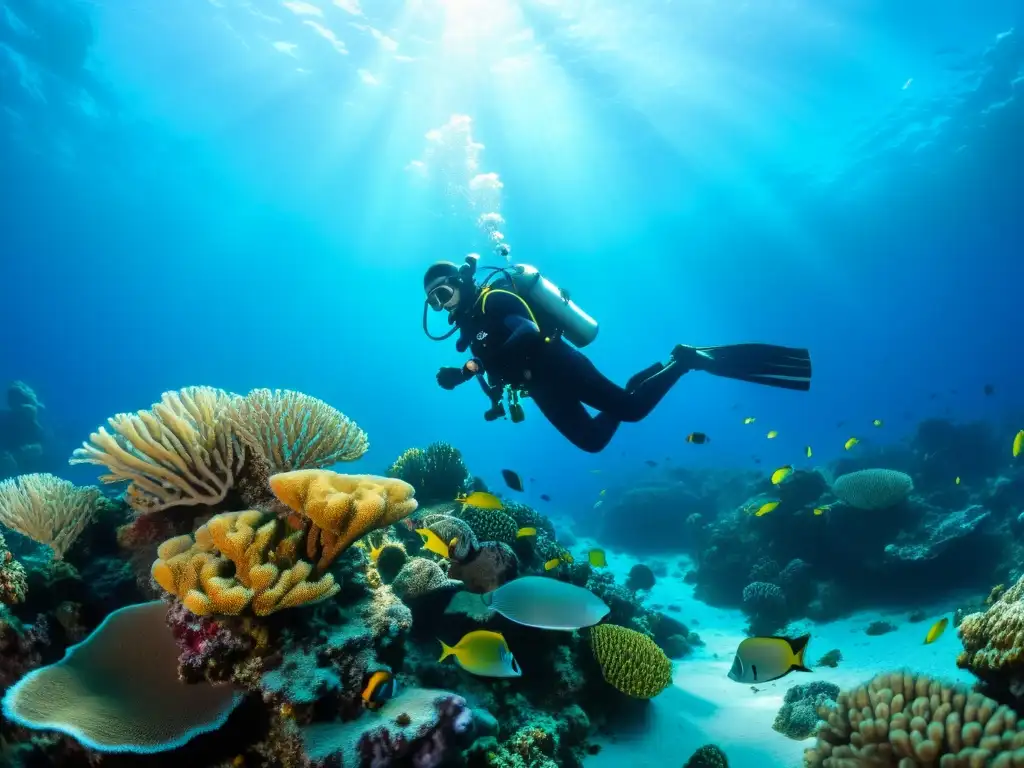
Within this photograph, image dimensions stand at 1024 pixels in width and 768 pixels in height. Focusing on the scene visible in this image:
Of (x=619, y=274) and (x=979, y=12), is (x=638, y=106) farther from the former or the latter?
(x=619, y=274)

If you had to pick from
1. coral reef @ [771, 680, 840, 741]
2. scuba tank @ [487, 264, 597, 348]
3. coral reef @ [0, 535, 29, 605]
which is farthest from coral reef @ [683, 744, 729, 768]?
coral reef @ [0, 535, 29, 605]

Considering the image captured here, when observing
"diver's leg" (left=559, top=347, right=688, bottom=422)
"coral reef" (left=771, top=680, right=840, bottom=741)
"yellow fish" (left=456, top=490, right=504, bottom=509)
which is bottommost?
"coral reef" (left=771, top=680, right=840, bottom=741)

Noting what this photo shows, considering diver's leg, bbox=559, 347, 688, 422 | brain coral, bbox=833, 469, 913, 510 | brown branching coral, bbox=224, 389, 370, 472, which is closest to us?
brown branching coral, bbox=224, 389, 370, 472

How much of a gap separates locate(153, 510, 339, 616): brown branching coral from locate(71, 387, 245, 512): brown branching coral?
2.50 ft

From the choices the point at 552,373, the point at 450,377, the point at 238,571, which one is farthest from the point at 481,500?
the point at 238,571

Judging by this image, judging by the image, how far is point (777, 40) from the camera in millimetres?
27234

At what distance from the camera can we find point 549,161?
39.2 meters

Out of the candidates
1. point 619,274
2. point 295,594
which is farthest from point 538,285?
point 619,274

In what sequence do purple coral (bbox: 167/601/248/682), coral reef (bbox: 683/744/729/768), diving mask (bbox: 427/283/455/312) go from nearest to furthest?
purple coral (bbox: 167/601/248/682)
coral reef (bbox: 683/744/729/768)
diving mask (bbox: 427/283/455/312)

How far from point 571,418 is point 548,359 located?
3.41ft

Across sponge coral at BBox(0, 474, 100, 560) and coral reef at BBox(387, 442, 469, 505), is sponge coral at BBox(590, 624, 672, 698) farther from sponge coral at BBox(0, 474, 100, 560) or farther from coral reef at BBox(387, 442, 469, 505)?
sponge coral at BBox(0, 474, 100, 560)

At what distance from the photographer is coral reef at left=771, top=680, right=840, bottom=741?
4742mm

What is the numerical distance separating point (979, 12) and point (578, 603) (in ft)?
132

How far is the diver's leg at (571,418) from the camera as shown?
694cm
